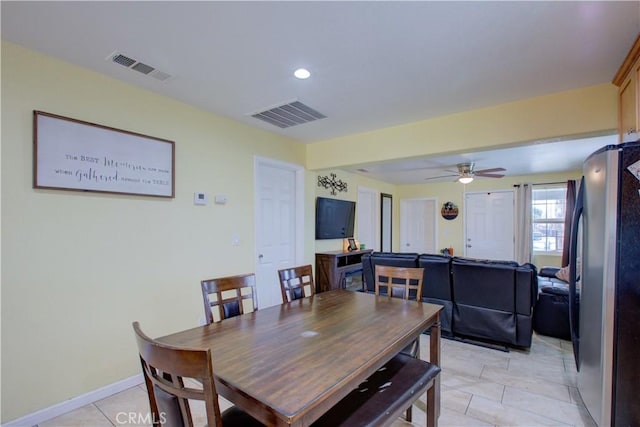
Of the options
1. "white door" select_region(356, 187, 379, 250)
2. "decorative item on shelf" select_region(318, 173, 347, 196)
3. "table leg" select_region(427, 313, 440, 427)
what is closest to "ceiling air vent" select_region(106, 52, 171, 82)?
"table leg" select_region(427, 313, 440, 427)

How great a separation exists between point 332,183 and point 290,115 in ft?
7.82

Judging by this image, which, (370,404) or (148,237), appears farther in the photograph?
(148,237)

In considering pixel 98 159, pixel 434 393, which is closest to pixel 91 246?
pixel 98 159

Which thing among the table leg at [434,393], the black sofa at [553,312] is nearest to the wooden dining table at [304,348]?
the table leg at [434,393]

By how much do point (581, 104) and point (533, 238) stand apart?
A: 4804mm

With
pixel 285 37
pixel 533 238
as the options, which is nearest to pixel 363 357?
pixel 285 37

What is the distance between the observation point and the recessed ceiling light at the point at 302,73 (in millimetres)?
2277

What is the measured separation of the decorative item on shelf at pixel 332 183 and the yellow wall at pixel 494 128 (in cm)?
118

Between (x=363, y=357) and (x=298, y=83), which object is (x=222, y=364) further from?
(x=298, y=83)

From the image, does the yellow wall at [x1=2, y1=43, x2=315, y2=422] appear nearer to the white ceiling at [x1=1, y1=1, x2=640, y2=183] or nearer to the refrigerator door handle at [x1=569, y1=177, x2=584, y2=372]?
the white ceiling at [x1=1, y1=1, x2=640, y2=183]

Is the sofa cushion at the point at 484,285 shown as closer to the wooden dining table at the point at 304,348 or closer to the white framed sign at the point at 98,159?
the wooden dining table at the point at 304,348

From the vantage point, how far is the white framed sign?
210 centimetres

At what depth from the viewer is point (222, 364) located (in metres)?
1.28

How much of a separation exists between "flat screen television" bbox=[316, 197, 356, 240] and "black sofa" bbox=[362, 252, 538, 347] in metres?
1.69
